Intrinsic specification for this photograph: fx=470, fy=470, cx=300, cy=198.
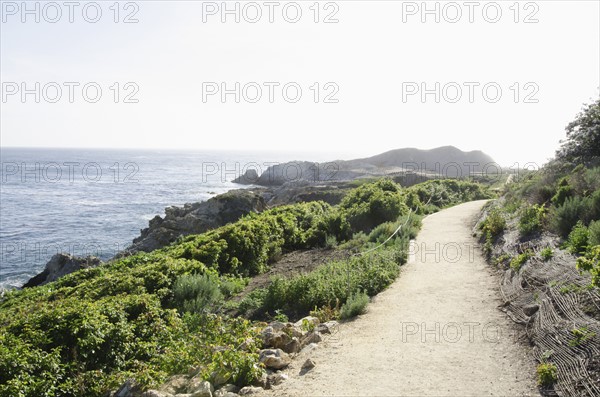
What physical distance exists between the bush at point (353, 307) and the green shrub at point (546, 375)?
3.83 m

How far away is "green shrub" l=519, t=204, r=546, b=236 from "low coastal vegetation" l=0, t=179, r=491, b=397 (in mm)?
3377

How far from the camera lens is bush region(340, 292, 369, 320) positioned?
9422mm

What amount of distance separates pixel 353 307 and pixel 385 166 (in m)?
79.0

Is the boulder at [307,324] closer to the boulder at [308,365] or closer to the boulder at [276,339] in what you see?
the boulder at [276,339]

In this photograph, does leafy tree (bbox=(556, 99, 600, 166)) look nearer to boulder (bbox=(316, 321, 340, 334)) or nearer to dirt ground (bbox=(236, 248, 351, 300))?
dirt ground (bbox=(236, 248, 351, 300))

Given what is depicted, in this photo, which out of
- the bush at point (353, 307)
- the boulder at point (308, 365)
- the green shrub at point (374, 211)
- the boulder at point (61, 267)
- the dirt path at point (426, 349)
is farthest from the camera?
the boulder at point (61, 267)

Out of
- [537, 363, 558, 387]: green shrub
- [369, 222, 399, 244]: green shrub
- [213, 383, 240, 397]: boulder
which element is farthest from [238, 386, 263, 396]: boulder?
[369, 222, 399, 244]: green shrub

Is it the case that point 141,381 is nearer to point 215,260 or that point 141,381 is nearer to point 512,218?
point 215,260

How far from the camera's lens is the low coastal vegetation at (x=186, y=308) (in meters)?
6.85

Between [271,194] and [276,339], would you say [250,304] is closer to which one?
[276,339]

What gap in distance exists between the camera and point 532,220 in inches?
515

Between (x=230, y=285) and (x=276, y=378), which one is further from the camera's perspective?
(x=230, y=285)

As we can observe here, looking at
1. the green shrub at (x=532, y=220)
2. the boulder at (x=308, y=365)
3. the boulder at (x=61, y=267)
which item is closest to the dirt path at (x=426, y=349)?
the boulder at (x=308, y=365)

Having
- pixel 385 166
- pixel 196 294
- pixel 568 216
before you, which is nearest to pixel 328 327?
pixel 196 294
